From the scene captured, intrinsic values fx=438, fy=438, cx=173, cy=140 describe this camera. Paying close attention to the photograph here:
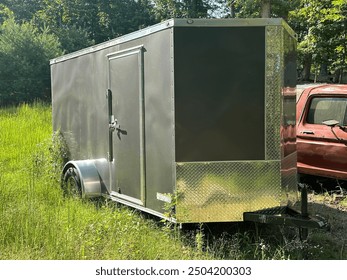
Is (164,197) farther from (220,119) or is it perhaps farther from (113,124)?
(113,124)

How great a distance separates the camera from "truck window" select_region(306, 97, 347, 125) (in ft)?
23.3

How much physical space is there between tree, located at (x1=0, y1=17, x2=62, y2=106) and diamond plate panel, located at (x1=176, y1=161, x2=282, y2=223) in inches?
956

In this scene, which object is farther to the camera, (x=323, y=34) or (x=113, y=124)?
(x=323, y=34)

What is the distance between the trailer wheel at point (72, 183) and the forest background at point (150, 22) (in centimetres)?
1090

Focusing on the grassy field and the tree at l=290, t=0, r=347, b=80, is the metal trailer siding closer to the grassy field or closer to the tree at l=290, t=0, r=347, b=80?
the grassy field

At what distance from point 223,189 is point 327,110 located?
354cm

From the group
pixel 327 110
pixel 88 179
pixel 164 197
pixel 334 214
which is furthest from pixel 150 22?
pixel 164 197

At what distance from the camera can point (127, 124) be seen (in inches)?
224

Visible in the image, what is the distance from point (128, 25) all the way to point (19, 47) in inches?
953

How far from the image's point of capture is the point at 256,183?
474 cm

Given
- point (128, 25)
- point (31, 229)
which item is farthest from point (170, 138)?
point (128, 25)

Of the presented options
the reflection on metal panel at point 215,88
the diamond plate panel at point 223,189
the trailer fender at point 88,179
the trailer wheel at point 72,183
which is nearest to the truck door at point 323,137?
A: the diamond plate panel at point 223,189

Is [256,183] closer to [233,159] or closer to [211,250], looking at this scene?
[233,159]

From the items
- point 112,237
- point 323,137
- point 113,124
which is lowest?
point 112,237
